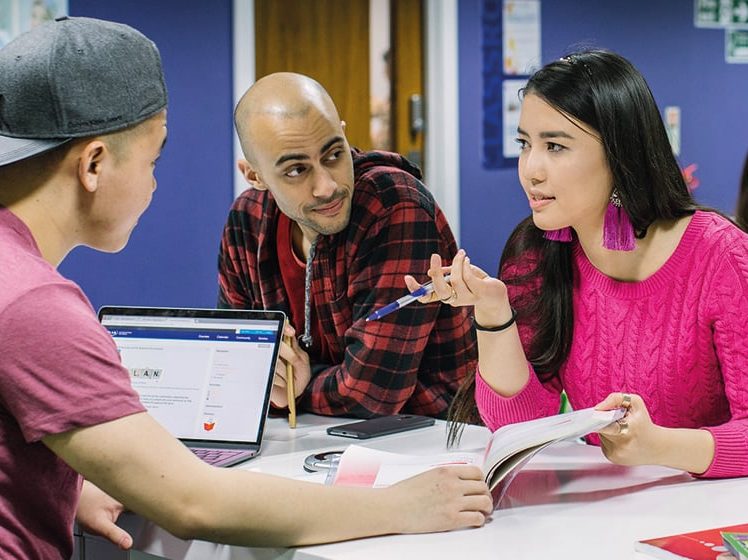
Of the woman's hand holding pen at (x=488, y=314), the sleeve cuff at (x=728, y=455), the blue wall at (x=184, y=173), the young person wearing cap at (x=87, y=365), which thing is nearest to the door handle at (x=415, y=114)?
the blue wall at (x=184, y=173)

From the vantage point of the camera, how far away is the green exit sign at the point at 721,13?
17.7 ft

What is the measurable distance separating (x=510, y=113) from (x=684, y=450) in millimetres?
3433

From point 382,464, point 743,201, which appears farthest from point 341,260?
point 743,201

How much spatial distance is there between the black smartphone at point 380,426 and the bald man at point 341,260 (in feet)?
0.27

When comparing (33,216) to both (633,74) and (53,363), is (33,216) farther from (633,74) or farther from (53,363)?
(633,74)

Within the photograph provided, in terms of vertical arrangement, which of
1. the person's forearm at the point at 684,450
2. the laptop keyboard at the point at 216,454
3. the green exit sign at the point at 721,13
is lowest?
the laptop keyboard at the point at 216,454

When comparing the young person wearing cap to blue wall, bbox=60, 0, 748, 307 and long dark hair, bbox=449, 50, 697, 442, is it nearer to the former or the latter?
long dark hair, bbox=449, 50, 697, 442

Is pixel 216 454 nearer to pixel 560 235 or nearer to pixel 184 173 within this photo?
→ pixel 560 235

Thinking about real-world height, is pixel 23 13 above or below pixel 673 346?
above

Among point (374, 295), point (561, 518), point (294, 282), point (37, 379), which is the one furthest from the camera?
point (294, 282)

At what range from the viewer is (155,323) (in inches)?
78.1

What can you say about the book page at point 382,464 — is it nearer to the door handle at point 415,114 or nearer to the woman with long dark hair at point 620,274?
the woman with long dark hair at point 620,274

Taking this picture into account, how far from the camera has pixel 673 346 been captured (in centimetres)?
185

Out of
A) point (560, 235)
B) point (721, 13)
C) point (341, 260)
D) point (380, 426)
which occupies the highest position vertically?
point (721, 13)
